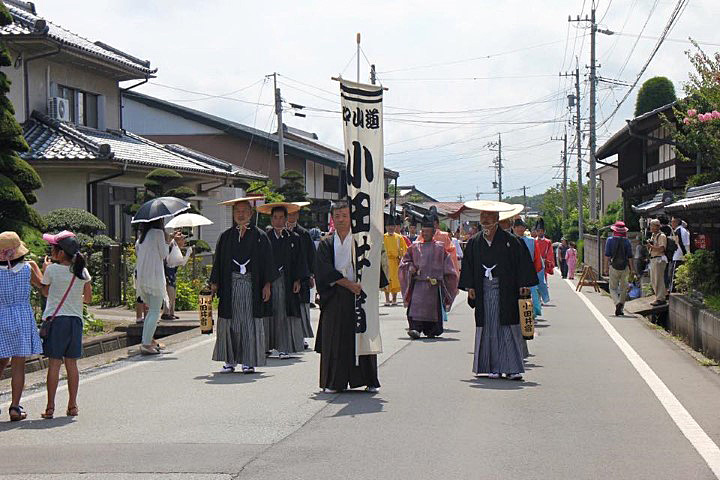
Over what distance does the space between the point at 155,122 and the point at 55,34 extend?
664 inches

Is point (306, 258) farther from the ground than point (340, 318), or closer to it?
farther from the ground

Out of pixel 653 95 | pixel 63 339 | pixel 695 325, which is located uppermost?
pixel 653 95

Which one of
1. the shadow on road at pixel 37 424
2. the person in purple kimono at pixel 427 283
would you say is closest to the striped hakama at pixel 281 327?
the person in purple kimono at pixel 427 283

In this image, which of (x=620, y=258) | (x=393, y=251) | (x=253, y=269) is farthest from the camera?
(x=393, y=251)

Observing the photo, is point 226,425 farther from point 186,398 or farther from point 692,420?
point 692,420

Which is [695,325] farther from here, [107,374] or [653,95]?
[653,95]

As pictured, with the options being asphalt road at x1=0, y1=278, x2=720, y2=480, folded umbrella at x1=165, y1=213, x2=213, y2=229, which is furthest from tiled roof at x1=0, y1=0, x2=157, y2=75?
asphalt road at x1=0, y1=278, x2=720, y2=480

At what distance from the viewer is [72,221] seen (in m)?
18.4

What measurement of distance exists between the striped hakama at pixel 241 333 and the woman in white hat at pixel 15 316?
2973mm

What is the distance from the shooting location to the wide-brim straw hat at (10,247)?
26.0ft

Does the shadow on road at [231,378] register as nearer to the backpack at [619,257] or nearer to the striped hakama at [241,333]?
the striped hakama at [241,333]

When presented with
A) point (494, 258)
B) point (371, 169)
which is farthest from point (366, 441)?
point (494, 258)

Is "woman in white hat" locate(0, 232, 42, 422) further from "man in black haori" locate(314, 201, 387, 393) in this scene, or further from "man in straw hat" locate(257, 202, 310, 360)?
"man in straw hat" locate(257, 202, 310, 360)

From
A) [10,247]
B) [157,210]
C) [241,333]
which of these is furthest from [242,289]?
[10,247]
